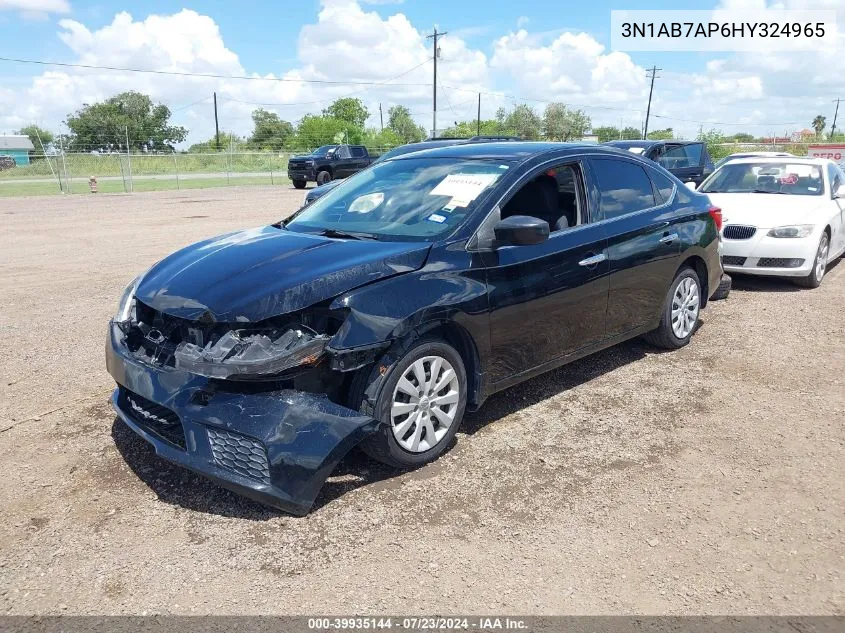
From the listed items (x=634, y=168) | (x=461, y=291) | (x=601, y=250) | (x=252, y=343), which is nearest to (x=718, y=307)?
(x=634, y=168)

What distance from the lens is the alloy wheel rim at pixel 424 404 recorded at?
11.5 feet

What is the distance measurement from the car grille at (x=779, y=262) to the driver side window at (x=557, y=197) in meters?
4.36

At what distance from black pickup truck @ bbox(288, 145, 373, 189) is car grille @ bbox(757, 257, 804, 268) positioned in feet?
69.1

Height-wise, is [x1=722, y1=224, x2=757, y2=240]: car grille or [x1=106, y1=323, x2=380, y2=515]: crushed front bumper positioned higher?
[x1=722, y1=224, x2=757, y2=240]: car grille

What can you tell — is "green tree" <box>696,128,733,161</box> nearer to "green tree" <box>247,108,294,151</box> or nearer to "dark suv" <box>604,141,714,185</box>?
"dark suv" <box>604,141,714,185</box>

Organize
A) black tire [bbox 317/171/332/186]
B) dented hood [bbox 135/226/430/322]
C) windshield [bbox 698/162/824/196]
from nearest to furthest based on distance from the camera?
dented hood [bbox 135/226/430/322] → windshield [bbox 698/162/824/196] → black tire [bbox 317/171/332/186]

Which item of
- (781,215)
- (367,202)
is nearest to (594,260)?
(367,202)

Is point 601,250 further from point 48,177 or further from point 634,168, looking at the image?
point 48,177

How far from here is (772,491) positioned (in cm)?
347

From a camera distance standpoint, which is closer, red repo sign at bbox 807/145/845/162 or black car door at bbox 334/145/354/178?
black car door at bbox 334/145/354/178

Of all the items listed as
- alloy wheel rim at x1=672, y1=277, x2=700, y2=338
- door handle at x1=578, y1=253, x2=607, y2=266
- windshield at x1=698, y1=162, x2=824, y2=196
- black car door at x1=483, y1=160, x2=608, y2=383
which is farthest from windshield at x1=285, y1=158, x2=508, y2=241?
windshield at x1=698, y1=162, x2=824, y2=196

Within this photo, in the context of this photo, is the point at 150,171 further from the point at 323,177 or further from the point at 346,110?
the point at 346,110

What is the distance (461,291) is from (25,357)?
13.3 ft

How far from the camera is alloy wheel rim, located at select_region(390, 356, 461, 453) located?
11.5 feet
